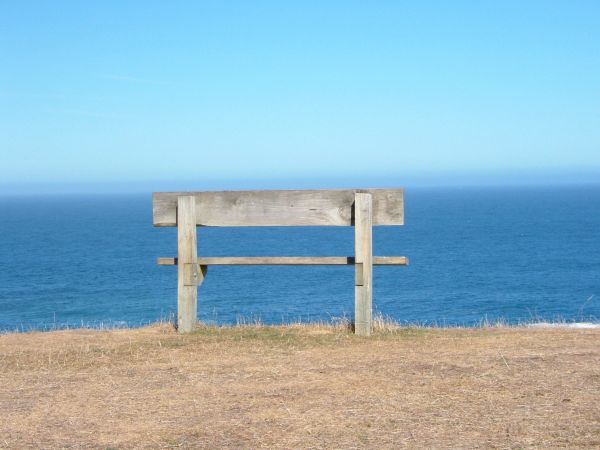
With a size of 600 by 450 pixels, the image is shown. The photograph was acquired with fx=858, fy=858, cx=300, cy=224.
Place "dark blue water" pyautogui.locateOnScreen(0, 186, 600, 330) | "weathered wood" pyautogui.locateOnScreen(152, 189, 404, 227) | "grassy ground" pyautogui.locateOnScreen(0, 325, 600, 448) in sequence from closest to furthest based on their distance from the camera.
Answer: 1. "grassy ground" pyautogui.locateOnScreen(0, 325, 600, 448)
2. "weathered wood" pyautogui.locateOnScreen(152, 189, 404, 227)
3. "dark blue water" pyautogui.locateOnScreen(0, 186, 600, 330)

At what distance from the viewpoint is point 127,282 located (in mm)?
50031

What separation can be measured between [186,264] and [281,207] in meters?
1.38

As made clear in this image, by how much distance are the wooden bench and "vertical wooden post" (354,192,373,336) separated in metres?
0.01

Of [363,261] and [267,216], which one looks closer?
[363,261]

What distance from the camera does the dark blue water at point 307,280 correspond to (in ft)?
116

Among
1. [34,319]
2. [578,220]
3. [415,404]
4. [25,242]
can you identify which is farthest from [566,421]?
[578,220]

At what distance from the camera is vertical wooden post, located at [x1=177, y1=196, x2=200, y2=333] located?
420 inches

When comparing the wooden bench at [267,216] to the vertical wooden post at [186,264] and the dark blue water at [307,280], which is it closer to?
the vertical wooden post at [186,264]

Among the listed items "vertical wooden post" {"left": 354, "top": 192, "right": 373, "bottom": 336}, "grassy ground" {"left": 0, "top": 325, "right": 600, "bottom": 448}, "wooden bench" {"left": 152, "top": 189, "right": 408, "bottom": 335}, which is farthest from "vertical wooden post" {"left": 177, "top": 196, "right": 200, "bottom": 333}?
"vertical wooden post" {"left": 354, "top": 192, "right": 373, "bottom": 336}

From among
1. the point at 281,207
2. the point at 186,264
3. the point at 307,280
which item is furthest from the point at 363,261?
the point at 307,280

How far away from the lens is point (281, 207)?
1070cm

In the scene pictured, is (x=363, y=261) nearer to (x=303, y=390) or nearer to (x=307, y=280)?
(x=303, y=390)

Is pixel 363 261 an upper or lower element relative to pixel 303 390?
upper

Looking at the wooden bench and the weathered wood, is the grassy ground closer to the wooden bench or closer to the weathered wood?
the wooden bench
